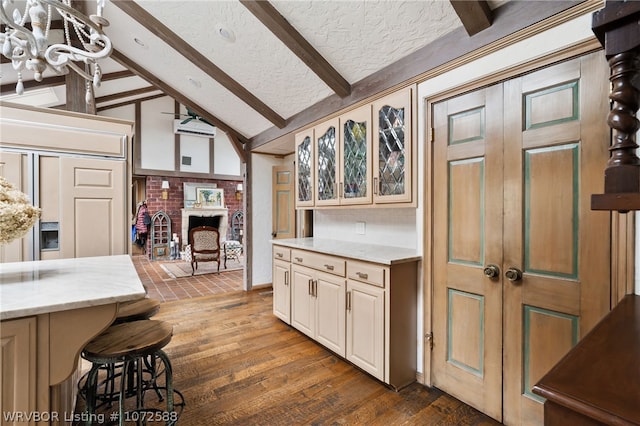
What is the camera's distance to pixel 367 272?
2.16m

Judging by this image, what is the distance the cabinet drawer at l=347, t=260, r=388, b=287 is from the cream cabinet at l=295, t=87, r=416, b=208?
21.1 inches

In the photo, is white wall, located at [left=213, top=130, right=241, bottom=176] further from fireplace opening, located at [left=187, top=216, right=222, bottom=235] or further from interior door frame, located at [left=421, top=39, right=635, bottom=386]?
interior door frame, located at [left=421, top=39, right=635, bottom=386]

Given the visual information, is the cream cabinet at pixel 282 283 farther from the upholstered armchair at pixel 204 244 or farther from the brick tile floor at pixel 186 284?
the upholstered armchair at pixel 204 244

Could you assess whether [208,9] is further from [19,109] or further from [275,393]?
[275,393]

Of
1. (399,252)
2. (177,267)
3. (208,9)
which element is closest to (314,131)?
(208,9)

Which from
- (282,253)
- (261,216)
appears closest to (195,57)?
(282,253)

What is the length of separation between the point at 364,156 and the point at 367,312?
1288 mm

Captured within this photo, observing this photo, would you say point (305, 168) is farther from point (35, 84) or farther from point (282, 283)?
point (35, 84)

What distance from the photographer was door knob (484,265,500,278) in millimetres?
1713

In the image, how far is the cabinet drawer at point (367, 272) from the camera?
2047 millimetres

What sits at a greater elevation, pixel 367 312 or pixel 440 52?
pixel 440 52

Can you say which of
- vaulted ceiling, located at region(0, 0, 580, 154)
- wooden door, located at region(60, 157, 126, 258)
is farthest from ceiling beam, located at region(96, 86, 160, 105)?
wooden door, located at region(60, 157, 126, 258)

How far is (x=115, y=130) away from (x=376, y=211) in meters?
2.41

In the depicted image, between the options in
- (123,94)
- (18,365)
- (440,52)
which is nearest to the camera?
(18,365)
